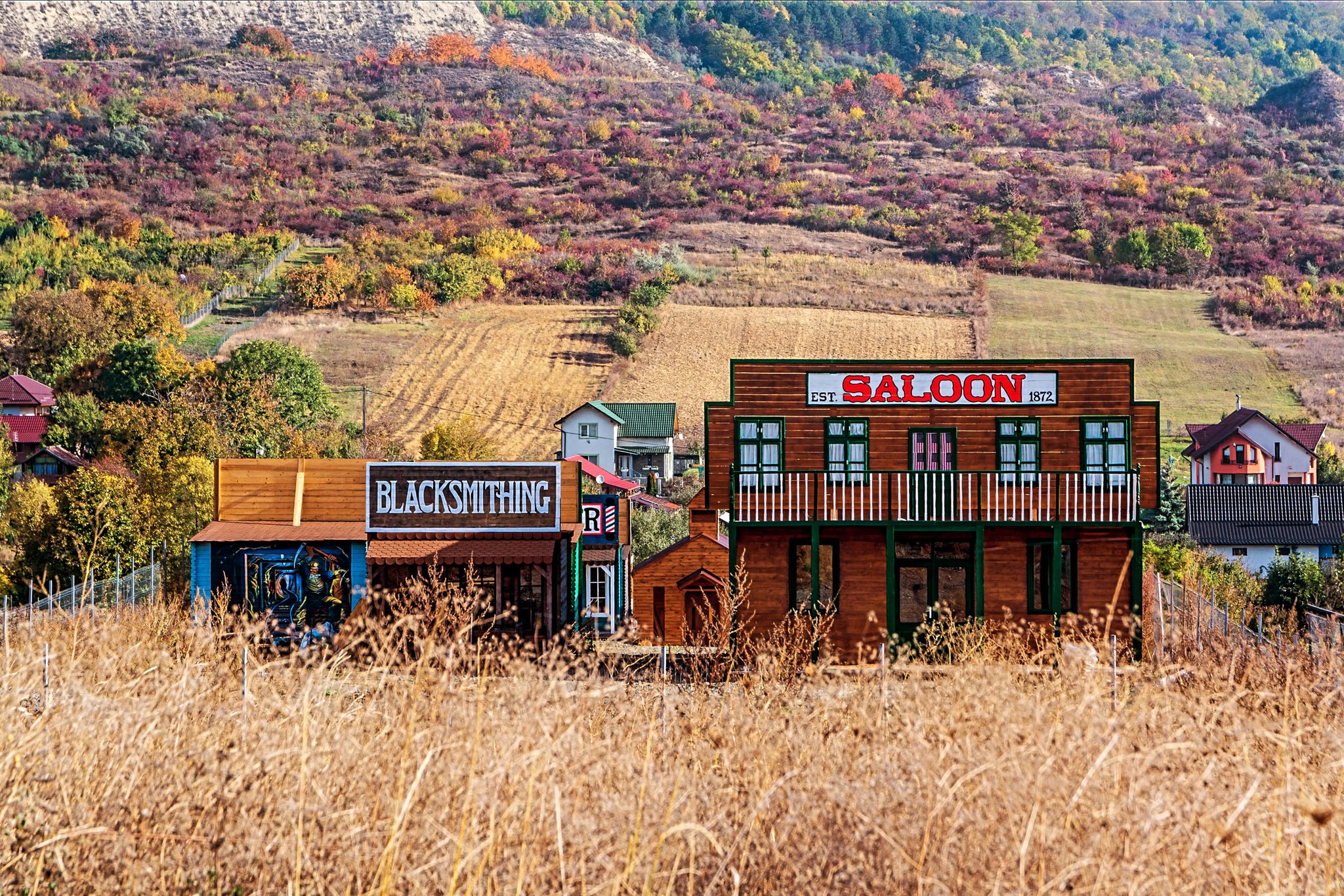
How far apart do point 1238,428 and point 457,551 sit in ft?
155

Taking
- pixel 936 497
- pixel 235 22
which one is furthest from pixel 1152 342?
pixel 235 22

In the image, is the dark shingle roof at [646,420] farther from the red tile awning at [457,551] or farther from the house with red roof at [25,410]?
the red tile awning at [457,551]

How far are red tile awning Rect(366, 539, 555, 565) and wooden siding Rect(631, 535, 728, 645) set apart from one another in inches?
222

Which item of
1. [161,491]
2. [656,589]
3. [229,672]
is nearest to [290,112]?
[161,491]

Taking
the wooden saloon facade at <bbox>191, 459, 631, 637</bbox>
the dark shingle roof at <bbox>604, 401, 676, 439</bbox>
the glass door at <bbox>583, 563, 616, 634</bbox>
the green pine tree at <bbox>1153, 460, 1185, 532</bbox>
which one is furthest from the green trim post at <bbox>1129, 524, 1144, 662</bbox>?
the dark shingle roof at <bbox>604, 401, 676, 439</bbox>

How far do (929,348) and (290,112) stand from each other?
95.3 meters

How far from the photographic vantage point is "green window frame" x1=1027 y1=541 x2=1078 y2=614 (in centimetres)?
2372

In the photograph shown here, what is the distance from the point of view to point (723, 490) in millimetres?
24609

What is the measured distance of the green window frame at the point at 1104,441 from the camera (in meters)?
24.4

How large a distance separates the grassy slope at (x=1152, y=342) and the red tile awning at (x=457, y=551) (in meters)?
50.1

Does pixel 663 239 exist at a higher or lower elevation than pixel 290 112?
lower

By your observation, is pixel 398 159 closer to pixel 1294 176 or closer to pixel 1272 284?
pixel 1272 284

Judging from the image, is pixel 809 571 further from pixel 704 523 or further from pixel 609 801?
pixel 609 801

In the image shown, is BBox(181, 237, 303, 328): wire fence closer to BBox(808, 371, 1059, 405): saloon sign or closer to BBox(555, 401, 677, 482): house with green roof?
BBox(555, 401, 677, 482): house with green roof
